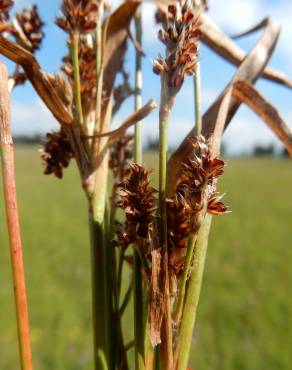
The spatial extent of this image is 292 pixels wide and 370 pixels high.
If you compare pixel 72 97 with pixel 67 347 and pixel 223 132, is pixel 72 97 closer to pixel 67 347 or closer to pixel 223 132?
pixel 223 132

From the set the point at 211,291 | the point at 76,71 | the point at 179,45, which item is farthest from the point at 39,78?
the point at 211,291

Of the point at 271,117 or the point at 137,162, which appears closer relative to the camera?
the point at 137,162

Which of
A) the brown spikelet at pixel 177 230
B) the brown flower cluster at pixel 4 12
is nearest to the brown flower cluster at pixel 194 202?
the brown spikelet at pixel 177 230

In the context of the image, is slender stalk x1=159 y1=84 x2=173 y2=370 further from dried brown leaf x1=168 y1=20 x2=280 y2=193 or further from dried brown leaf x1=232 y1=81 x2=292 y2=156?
dried brown leaf x1=232 y1=81 x2=292 y2=156

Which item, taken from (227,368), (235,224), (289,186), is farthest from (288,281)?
(289,186)

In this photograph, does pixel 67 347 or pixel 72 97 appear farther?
pixel 67 347

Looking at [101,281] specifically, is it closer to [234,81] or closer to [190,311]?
[190,311]

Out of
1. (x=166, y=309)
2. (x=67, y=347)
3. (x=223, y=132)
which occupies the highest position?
(x=223, y=132)

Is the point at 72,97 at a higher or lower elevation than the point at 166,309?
higher
